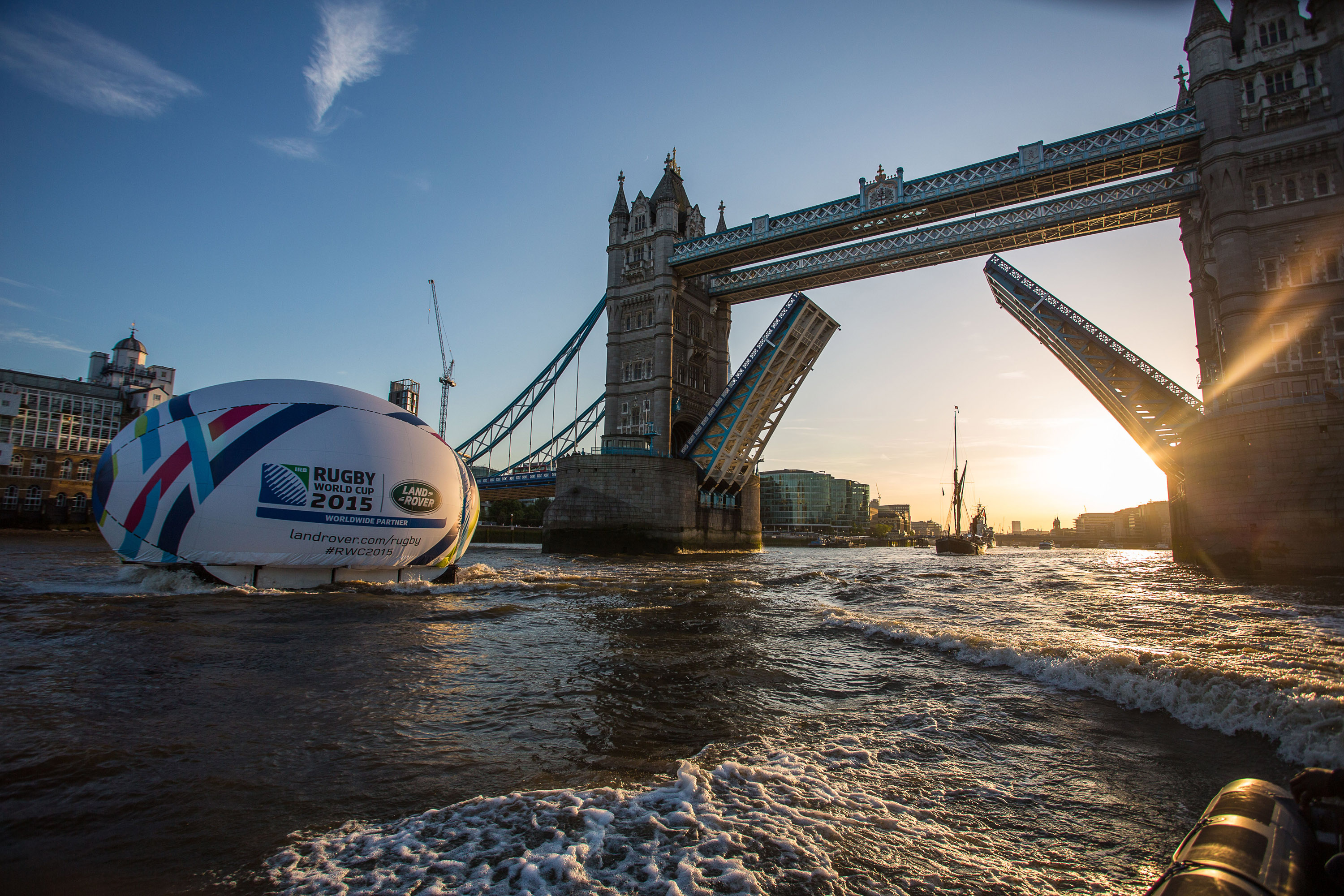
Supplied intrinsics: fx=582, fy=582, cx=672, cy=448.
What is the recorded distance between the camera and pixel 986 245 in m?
29.0

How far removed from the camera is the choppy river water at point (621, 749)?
6.65 ft

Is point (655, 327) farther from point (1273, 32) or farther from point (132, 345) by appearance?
point (132, 345)

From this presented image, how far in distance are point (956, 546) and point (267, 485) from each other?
48.2 m

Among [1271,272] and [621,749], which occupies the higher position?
[1271,272]

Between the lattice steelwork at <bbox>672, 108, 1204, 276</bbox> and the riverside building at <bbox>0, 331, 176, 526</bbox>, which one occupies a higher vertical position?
the lattice steelwork at <bbox>672, 108, 1204, 276</bbox>

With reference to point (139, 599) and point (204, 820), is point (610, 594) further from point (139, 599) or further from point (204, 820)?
point (204, 820)

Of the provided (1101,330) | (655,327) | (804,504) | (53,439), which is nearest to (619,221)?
(655,327)

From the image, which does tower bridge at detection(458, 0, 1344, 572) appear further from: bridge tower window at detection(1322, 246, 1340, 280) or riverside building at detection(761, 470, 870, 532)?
riverside building at detection(761, 470, 870, 532)

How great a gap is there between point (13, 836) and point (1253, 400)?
27.2m

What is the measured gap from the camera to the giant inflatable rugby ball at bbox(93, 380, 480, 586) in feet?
28.4

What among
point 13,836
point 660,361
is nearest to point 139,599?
point 13,836

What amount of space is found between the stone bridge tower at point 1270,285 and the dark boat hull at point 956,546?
26042mm

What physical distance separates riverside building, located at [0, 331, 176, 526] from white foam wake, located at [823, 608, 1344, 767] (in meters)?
51.2

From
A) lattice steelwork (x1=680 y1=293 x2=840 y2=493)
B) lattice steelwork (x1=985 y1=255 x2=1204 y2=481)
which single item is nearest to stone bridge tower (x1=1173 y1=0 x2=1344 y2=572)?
lattice steelwork (x1=985 y1=255 x2=1204 y2=481)
